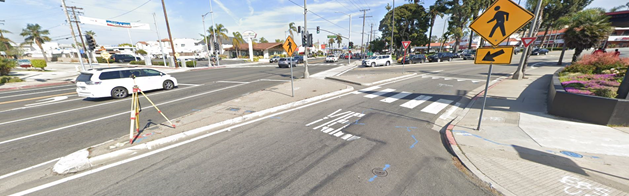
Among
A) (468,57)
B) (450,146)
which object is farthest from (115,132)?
(468,57)

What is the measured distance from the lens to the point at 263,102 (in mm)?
8508

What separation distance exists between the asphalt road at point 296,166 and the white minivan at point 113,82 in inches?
196

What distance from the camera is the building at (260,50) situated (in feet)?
204

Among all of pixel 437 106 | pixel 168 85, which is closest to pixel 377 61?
pixel 437 106

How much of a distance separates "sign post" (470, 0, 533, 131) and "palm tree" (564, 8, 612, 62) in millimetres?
21556

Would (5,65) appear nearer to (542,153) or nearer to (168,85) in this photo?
(168,85)

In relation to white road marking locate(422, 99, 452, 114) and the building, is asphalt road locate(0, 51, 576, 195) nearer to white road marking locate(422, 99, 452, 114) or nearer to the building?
white road marking locate(422, 99, 452, 114)

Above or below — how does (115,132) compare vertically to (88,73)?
below

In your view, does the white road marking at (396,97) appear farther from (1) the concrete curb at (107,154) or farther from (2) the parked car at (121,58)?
(2) the parked car at (121,58)

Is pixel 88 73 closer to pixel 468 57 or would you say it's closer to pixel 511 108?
pixel 511 108

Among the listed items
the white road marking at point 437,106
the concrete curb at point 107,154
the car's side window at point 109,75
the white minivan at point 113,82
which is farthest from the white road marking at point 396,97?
the car's side window at point 109,75

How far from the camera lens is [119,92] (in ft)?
33.6

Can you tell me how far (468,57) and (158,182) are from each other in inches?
1732

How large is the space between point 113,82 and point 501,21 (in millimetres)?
14754
